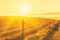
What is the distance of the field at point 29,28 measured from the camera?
5.06ft

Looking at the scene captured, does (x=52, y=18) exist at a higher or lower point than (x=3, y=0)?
lower

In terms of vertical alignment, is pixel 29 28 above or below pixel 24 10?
below

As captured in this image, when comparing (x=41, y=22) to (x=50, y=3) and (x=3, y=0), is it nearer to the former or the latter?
(x=50, y=3)

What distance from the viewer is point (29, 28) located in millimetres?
1591

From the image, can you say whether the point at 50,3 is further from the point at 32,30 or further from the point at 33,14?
the point at 32,30

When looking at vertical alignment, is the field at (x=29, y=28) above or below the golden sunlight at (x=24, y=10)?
below

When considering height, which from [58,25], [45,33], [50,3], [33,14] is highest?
[50,3]

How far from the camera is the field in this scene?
154 cm

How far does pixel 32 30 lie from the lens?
159 centimetres

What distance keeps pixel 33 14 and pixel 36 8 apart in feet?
0.33

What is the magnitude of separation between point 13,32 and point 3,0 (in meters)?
0.46

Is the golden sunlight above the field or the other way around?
above

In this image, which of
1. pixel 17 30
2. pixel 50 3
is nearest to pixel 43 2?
pixel 50 3

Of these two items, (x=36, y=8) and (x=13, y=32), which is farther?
(x=36, y=8)
